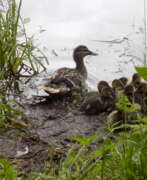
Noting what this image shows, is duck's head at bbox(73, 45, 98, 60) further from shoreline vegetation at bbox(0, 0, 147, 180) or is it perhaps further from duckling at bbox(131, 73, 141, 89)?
duckling at bbox(131, 73, 141, 89)

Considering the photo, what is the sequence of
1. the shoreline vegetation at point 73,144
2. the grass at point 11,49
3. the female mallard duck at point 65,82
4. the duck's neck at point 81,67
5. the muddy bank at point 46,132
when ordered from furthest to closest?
the duck's neck at point 81,67, the female mallard duck at point 65,82, the grass at point 11,49, the muddy bank at point 46,132, the shoreline vegetation at point 73,144

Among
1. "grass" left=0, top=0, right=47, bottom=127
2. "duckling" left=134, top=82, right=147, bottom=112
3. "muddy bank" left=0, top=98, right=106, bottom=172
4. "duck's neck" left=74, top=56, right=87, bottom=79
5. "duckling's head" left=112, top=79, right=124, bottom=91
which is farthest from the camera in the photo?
"duck's neck" left=74, top=56, right=87, bottom=79

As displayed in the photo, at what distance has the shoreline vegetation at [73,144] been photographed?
1.47 meters

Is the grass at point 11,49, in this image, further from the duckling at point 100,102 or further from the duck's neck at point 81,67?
the duck's neck at point 81,67

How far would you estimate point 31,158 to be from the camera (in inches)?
93.0

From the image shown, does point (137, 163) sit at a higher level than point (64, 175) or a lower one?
higher

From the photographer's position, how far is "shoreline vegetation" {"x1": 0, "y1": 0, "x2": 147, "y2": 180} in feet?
4.81

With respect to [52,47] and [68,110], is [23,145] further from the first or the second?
[52,47]

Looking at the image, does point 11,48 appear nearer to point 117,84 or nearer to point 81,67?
point 117,84

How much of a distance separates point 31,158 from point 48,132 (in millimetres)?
570

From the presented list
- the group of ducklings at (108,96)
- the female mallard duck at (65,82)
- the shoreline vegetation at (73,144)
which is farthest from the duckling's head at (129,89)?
the female mallard duck at (65,82)

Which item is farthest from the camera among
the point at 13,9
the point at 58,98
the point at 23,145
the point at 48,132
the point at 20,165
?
the point at 58,98

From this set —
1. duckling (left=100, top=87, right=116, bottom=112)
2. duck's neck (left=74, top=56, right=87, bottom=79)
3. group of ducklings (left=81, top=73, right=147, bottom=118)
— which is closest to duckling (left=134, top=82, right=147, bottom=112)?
group of ducklings (left=81, top=73, right=147, bottom=118)

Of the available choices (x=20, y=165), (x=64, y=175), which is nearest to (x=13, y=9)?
(x=20, y=165)
